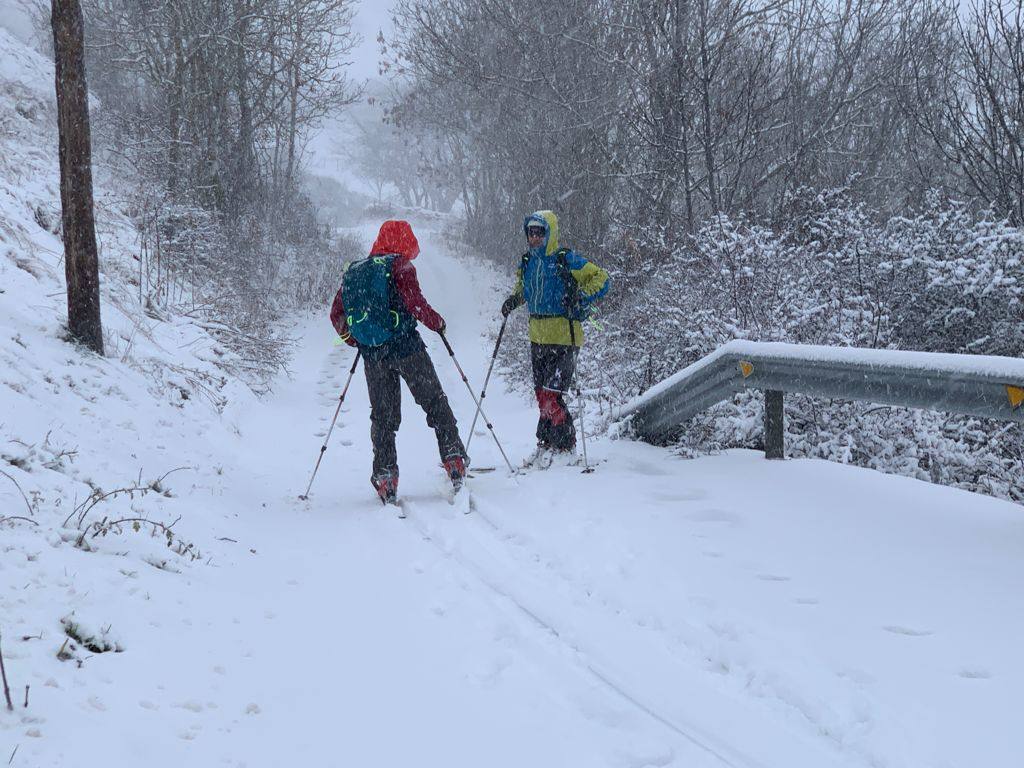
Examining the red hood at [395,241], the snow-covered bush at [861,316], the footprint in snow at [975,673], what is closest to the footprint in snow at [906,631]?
the footprint in snow at [975,673]

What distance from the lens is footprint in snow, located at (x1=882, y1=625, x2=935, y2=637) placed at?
3.30m

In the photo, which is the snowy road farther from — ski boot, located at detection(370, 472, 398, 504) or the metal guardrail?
the metal guardrail

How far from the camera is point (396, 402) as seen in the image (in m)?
6.73

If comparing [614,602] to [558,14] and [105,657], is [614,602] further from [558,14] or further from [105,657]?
[558,14]

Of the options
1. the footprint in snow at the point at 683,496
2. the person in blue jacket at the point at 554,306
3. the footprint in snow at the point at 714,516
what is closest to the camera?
the footprint in snow at the point at 714,516

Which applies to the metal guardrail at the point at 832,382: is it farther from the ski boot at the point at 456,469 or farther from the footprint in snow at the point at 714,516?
the ski boot at the point at 456,469

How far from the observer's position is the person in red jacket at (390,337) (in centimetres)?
641

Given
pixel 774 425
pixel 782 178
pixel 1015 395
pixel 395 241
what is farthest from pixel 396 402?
pixel 782 178

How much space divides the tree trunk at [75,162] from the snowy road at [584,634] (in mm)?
2835

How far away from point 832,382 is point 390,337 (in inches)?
138

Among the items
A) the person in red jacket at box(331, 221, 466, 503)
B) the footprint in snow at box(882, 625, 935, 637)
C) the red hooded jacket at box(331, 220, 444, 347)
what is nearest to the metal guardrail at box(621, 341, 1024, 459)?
the footprint in snow at box(882, 625, 935, 637)

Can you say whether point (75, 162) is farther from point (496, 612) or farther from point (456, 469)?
point (496, 612)

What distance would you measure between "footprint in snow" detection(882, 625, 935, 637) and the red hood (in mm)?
4581

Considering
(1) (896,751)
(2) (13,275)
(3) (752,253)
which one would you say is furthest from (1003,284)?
(2) (13,275)
